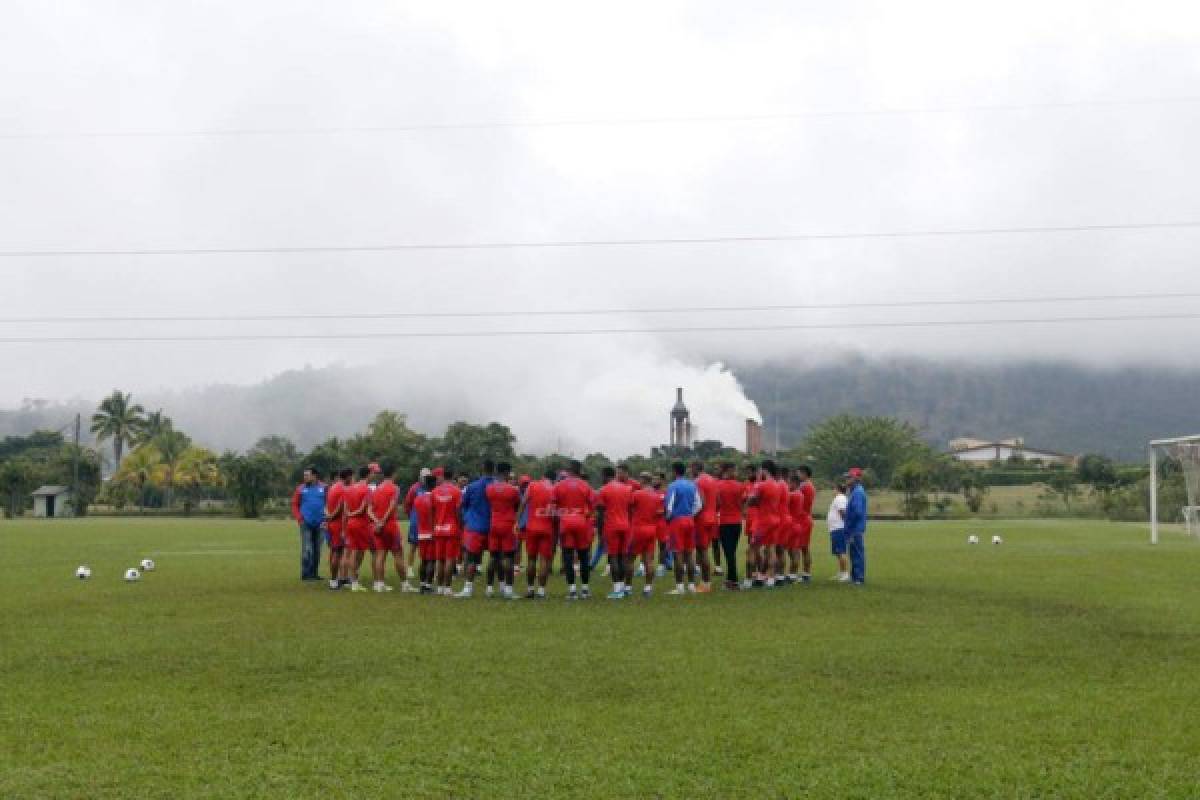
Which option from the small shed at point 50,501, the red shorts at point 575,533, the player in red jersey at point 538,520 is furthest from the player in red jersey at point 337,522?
the small shed at point 50,501

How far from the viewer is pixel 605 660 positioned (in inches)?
496

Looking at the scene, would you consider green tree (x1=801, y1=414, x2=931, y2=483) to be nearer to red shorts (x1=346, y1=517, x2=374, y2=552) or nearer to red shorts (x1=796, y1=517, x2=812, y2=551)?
red shorts (x1=796, y1=517, x2=812, y2=551)

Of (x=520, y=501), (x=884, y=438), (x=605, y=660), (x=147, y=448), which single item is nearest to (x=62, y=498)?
(x=147, y=448)

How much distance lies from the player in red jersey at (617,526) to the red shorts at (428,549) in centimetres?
319

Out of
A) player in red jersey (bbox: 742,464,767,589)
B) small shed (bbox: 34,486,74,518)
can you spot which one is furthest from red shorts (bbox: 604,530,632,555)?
small shed (bbox: 34,486,74,518)

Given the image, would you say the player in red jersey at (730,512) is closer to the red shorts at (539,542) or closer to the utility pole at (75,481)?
the red shorts at (539,542)

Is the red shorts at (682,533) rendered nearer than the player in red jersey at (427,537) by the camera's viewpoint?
Yes

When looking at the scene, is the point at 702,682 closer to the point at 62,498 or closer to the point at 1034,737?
the point at 1034,737

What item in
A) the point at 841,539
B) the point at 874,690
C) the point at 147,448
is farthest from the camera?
the point at 147,448

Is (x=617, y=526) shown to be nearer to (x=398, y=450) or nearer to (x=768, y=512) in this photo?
(x=768, y=512)

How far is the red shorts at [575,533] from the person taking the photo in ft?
63.4

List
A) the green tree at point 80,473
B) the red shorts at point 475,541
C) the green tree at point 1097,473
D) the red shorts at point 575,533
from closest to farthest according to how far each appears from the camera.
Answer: the red shorts at point 575,533
the red shorts at point 475,541
the green tree at point 1097,473
the green tree at point 80,473

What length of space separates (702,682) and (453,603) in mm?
8156

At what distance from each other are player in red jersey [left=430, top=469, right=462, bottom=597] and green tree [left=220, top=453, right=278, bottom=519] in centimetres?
6353
